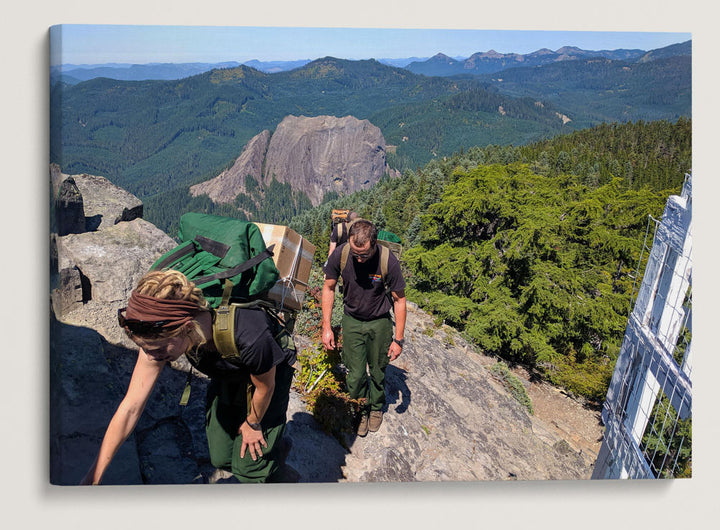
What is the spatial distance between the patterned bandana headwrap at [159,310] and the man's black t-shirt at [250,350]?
238mm

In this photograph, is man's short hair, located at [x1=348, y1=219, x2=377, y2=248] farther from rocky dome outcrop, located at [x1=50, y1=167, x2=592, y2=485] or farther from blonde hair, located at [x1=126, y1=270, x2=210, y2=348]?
rocky dome outcrop, located at [x1=50, y1=167, x2=592, y2=485]

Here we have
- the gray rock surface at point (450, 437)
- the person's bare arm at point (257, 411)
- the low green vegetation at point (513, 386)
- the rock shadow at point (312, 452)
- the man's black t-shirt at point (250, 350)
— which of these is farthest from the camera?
the low green vegetation at point (513, 386)

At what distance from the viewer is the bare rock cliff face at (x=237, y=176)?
107750 millimetres

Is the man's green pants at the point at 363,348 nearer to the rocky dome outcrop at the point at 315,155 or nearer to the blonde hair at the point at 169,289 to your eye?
the blonde hair at the point at 169,289

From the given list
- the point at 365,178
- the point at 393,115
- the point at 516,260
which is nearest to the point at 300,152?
the point at 365,178

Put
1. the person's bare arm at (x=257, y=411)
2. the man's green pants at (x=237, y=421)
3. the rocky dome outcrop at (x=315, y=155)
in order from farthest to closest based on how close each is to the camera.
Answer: the rocky dome outcrop at (x=315, y=155), the man's green pants at (x=237, y=421), the person's bare arm at (x=257, y=411)

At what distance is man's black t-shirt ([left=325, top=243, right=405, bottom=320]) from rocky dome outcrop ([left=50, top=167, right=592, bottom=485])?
105 centimetres

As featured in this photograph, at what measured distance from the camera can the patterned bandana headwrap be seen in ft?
5.36

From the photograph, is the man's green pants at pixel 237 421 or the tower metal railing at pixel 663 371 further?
the tower metal railing at pixel 663 371

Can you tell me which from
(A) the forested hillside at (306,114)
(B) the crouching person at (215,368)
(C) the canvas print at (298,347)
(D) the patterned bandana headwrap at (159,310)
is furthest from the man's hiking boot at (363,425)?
(A) the forested hillside at (306,114)

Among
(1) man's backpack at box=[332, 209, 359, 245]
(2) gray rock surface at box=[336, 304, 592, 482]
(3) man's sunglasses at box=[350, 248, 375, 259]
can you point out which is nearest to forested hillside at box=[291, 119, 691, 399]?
(2) gray rock surface at box=[336, 304, 592, 482]

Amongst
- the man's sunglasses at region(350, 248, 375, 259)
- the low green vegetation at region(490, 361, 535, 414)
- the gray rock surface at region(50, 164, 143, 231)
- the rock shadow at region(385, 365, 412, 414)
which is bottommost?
the low green vegetation at region(490, 361, 535, 414)

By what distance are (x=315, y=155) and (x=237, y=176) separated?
21472 mm

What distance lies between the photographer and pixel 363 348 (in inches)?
127
